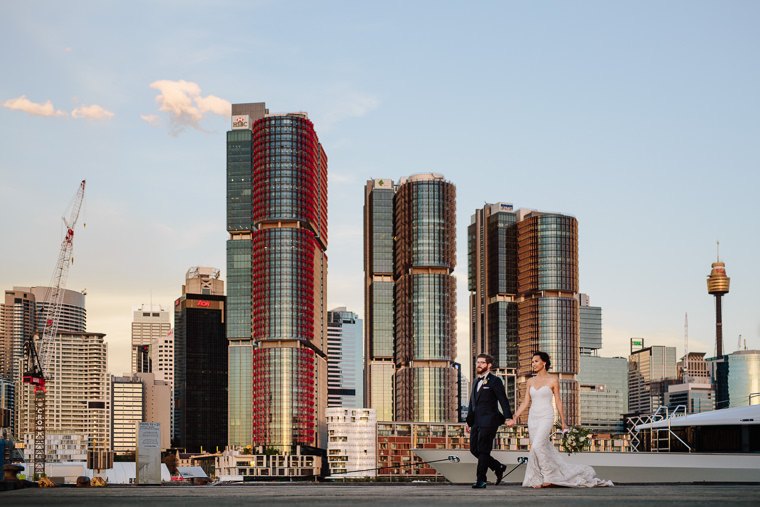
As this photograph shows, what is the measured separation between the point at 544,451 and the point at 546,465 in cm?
30

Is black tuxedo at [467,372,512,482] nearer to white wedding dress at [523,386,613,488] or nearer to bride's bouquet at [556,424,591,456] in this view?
white wedding dress at [523,386,613,488]

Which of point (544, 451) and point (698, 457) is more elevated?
point (544, 451)

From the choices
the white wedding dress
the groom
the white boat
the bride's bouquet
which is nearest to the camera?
the white wedding dress

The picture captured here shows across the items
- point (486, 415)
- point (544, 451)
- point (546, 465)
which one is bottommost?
point (546, 465)

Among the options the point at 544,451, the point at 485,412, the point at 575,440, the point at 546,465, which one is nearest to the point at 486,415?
the point at 485,412

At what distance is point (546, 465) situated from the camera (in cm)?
2028

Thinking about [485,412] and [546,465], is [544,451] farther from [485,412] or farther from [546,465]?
[485,412]

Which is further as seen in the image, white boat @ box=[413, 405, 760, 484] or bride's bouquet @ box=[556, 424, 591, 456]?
bride's bouquet @ box=[556, 424, 591, 456]

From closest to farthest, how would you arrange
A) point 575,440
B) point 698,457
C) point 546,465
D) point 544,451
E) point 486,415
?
point 546,465
point 544,451
point 486,415
point 698,457
point 575,440

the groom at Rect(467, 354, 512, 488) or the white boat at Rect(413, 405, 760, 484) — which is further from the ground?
the groom at Rect(467, 354, 512, 488)

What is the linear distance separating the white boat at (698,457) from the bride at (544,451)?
23.2 m

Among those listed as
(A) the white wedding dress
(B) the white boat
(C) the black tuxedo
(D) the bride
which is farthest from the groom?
(B) the white boat

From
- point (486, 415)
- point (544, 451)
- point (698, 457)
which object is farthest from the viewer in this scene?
point (698, 457)

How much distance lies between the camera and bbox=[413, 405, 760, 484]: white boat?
4522 centimetres
